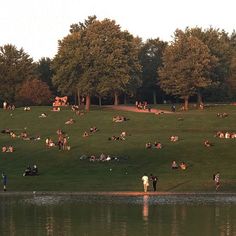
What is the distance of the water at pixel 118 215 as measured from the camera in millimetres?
38812

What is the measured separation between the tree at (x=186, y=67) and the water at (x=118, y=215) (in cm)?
8318

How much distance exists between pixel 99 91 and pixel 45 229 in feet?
340

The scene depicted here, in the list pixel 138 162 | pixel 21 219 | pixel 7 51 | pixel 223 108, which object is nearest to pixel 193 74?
pixel 223 108

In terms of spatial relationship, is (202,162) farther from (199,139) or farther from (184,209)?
(184,209)

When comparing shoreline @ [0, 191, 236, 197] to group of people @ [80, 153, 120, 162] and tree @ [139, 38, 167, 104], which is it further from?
tree @ [139, 38, 167, 104]

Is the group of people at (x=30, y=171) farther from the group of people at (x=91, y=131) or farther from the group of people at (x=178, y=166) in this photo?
the group of people at (x=91, y=131)

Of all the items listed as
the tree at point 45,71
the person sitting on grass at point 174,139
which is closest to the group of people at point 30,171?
the person sitting on grass at point 174,139

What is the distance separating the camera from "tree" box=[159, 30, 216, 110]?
5655 inches

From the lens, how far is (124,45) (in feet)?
483

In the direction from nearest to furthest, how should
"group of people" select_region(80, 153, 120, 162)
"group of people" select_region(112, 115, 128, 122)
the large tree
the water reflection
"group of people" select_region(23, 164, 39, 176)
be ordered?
the water reflection < "group of people" select_region(23, 164, 39, 176) < "group of people" select_region(80, 153, 120, 162) < "group of people" select_region(112, 115, 128, 122) < the large tree

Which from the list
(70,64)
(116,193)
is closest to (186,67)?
(70,64)

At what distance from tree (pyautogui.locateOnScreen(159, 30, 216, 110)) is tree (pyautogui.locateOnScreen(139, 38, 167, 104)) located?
1119cm

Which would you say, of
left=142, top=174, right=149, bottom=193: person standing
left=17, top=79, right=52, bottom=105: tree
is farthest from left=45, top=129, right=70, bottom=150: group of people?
left=17, top=79, right=52, bottom=105: tree

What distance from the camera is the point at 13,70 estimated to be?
167m
